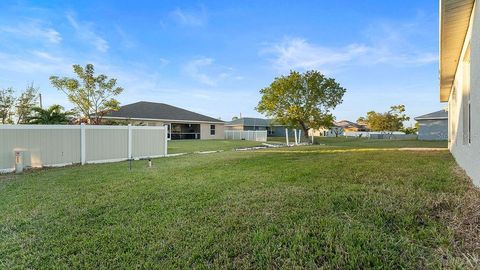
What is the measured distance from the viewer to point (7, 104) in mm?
16469

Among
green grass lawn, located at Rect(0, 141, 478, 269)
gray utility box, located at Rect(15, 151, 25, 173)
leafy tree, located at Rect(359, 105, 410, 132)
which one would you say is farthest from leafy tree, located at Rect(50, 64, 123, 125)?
leafy tree, located at Rect(359, 105, 410, 132)

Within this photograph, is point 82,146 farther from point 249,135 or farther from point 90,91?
point 249,135

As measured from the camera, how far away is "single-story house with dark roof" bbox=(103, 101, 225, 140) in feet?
88.8

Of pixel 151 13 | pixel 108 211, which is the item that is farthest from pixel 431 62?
pixel 108 211

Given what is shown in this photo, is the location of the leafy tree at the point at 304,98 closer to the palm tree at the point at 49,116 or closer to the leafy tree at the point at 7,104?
the palm tree at the point at 49,116

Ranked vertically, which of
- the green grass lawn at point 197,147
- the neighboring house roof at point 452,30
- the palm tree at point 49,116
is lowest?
the green grass lawn at point 197,147

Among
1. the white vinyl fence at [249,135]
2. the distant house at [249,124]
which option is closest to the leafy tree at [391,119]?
the distant house at [249,124]

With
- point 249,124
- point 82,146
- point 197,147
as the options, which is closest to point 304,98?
point 197,147

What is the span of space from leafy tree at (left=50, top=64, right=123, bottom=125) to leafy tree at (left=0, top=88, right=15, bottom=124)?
3.62m

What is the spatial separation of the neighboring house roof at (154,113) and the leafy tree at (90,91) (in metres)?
8.41

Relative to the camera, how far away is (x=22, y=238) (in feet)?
10.8

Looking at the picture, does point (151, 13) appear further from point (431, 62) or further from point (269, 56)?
point (431, 62)

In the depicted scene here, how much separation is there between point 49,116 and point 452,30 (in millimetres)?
14326

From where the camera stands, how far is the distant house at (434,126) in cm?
2777
